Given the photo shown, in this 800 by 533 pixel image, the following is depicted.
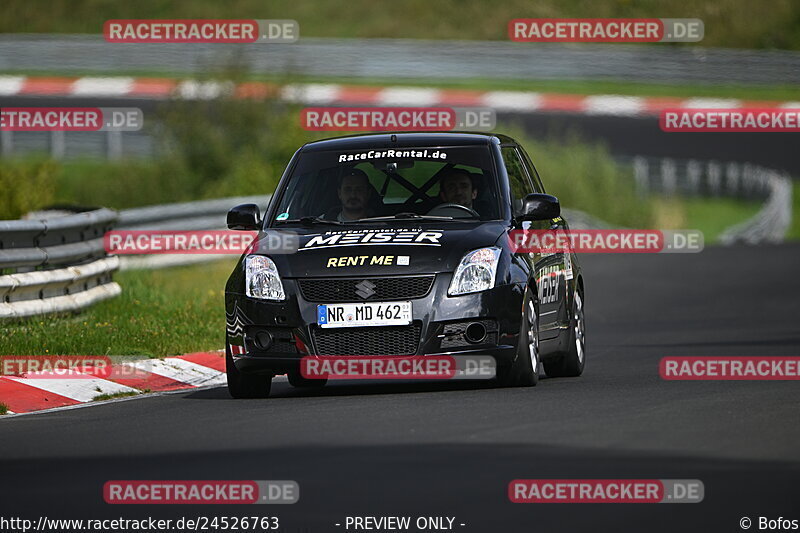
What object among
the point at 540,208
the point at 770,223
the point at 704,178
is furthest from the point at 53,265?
the point at 704,178

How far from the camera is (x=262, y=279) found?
11.4m

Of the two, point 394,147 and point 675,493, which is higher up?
point 394,147

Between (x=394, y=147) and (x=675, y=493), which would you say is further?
(x=394, y=147)

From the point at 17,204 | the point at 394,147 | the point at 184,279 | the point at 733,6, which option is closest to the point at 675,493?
the point at 394,147

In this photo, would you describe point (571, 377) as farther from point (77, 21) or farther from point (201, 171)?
point (77, 21)

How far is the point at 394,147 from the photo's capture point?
40.6 feet

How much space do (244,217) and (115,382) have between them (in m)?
1.63

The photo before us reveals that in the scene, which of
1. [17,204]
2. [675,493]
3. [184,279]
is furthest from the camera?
[184,279]

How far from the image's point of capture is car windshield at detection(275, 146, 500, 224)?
12.0m

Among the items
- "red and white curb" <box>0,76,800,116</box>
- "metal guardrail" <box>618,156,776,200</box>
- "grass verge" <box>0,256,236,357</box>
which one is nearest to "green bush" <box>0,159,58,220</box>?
"grass verge" <box>0,256,236,357</box>

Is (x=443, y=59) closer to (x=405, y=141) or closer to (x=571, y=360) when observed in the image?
(x=571, y=360)

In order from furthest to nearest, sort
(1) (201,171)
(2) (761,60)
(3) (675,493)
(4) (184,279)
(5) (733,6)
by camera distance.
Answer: (5) (733,6)
(2) (761,60)
(1) (201,171)
(4) (184,279)
(3) (675,493)

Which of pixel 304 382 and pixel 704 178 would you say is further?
pixel 704 178

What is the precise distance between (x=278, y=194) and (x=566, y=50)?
31320 mm
